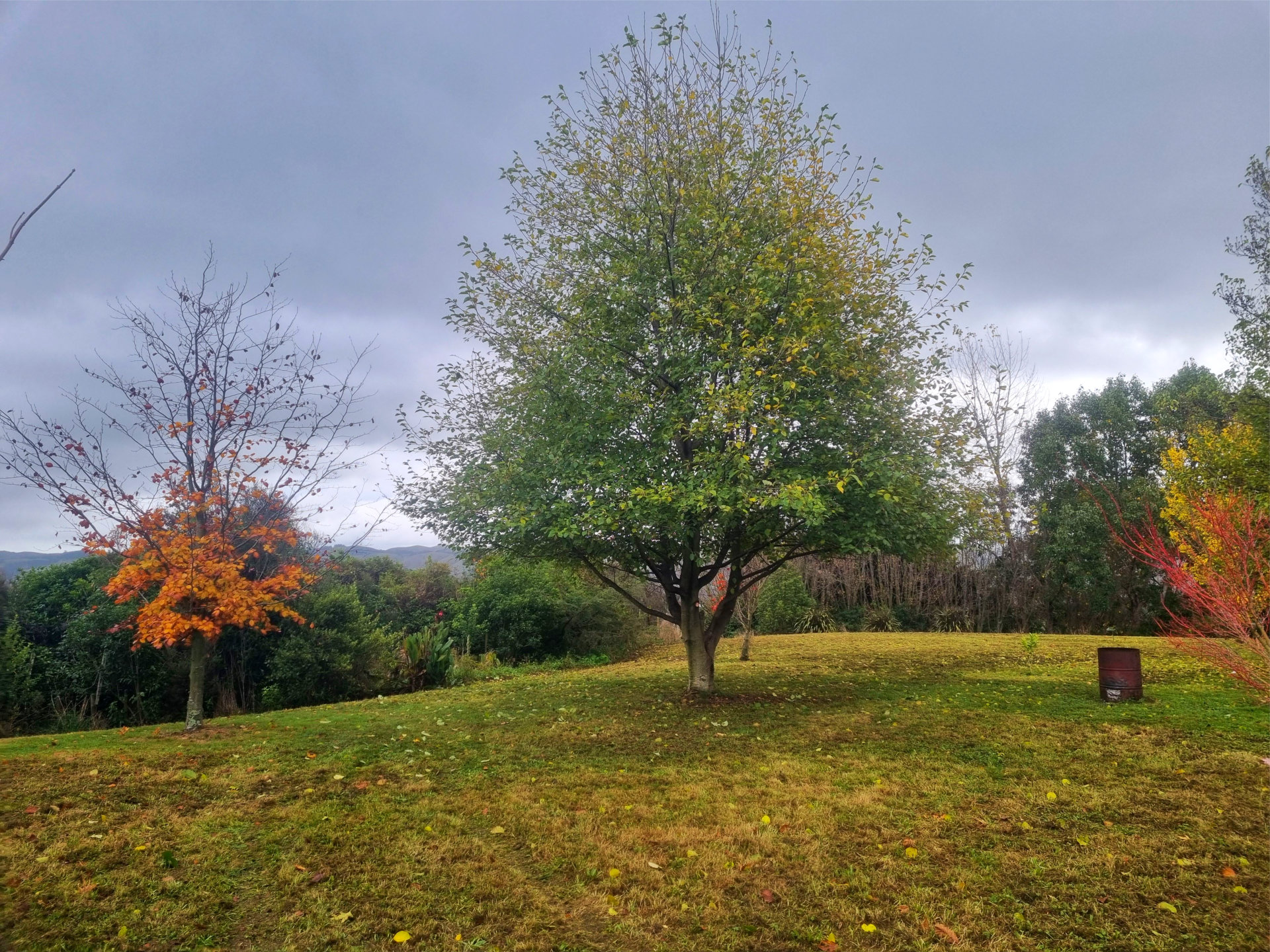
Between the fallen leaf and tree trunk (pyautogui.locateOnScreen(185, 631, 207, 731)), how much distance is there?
329 inches

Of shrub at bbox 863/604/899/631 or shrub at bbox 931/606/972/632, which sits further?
shrub at bbox 931/606/972/632

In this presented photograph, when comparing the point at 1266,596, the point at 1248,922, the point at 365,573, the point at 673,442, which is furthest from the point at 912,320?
the point at 365,573

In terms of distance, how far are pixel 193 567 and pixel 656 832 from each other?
626 cm

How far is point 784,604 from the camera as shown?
23.3 m

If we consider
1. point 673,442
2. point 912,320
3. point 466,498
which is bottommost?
point 466,498

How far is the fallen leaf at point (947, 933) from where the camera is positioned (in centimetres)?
370

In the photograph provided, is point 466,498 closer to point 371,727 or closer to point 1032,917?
point 371,727

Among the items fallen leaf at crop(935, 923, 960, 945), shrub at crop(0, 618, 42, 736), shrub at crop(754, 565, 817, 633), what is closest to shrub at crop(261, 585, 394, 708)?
shrub at crop(0, 618, 42, 736)

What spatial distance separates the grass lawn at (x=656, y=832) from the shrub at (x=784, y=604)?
44.9 feet

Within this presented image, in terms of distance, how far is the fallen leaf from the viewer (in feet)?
12.1

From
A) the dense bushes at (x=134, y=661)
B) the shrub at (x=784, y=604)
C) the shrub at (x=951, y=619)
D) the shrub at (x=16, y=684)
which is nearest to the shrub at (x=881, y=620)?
the shrub at (x=951, y=619)

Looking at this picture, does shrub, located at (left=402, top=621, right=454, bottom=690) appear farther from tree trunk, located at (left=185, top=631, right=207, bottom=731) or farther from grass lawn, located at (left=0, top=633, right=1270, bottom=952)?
tree trunk, located at (left=185, top=631, right=207, bottom=731)

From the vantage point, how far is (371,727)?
8.97 meters

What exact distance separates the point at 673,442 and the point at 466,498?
2.77 metres
